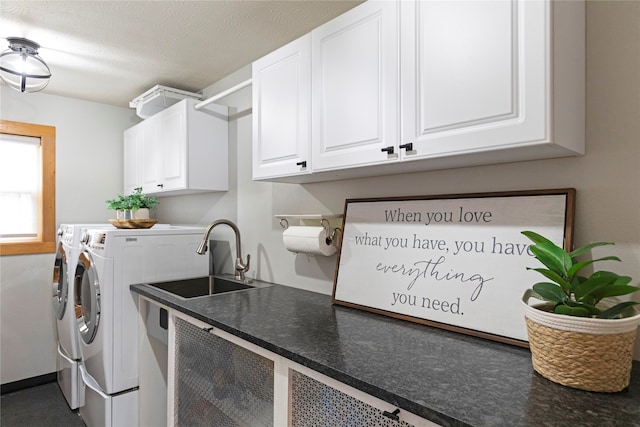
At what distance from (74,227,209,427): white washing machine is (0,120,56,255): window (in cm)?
115

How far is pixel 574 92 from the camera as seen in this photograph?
3.54 ft

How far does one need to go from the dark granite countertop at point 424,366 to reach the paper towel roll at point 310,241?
286mm

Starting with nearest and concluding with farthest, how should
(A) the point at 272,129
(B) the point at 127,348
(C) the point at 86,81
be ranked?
(A) the point at 272,129 → (B) the point at 127,348 → (C) the point at 86,81

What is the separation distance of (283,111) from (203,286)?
138cm

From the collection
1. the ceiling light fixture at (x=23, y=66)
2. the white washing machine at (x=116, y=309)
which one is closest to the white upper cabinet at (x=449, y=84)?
the white washing machine at (x=116, y=309)

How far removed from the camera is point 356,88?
1.40m

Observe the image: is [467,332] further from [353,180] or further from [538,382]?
[353,180]

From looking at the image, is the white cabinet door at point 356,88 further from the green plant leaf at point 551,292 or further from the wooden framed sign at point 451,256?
the green plant leaf at point 551,292

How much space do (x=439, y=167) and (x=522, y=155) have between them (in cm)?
33

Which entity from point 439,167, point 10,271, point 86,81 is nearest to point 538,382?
point 439,167

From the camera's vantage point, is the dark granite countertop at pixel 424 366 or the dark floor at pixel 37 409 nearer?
the dark granite countertop at pixel 424 366

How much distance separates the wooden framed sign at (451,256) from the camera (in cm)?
122

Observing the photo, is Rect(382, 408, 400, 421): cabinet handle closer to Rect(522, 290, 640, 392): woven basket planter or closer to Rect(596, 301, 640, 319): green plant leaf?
Rect(522, 290, 640, 392): woven basket planter

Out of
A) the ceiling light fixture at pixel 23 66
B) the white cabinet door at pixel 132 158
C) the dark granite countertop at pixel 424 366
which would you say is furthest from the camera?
the white cabinet door at pixel 132 158
